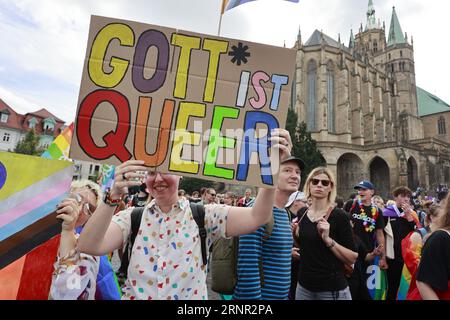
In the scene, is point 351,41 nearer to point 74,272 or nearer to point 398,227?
point 398,227

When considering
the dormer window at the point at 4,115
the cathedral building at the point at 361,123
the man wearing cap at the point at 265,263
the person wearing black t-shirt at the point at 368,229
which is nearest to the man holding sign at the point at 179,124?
the man wearing cap at the point at 265,263

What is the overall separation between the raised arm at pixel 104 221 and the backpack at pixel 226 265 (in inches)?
39.4

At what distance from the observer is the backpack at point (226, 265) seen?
7.57 feet

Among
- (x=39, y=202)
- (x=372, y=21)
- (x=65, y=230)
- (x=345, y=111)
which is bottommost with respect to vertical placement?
(x=65, y=230)

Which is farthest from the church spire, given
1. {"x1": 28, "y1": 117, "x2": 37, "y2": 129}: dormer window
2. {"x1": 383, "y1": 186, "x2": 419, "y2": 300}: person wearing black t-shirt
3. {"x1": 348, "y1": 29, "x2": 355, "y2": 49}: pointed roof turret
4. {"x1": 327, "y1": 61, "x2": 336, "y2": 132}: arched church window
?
{"x1": 383, "y1": 186, "x2": 419, "y2": 300}: person wearing black t-shirt

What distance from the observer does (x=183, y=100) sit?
76.0 inches

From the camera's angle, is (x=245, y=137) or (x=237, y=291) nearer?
(x=245, y=137)

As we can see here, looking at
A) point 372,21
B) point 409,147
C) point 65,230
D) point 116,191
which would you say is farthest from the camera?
point 372,21

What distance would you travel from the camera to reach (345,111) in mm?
34469

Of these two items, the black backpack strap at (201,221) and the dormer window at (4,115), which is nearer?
the black backpack strap at (201,221)

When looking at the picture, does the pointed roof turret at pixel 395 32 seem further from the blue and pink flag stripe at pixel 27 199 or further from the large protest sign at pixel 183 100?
the blue and pink flag stripe at pixel 27 199

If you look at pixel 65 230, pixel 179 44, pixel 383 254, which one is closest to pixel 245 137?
pixel 179 44
